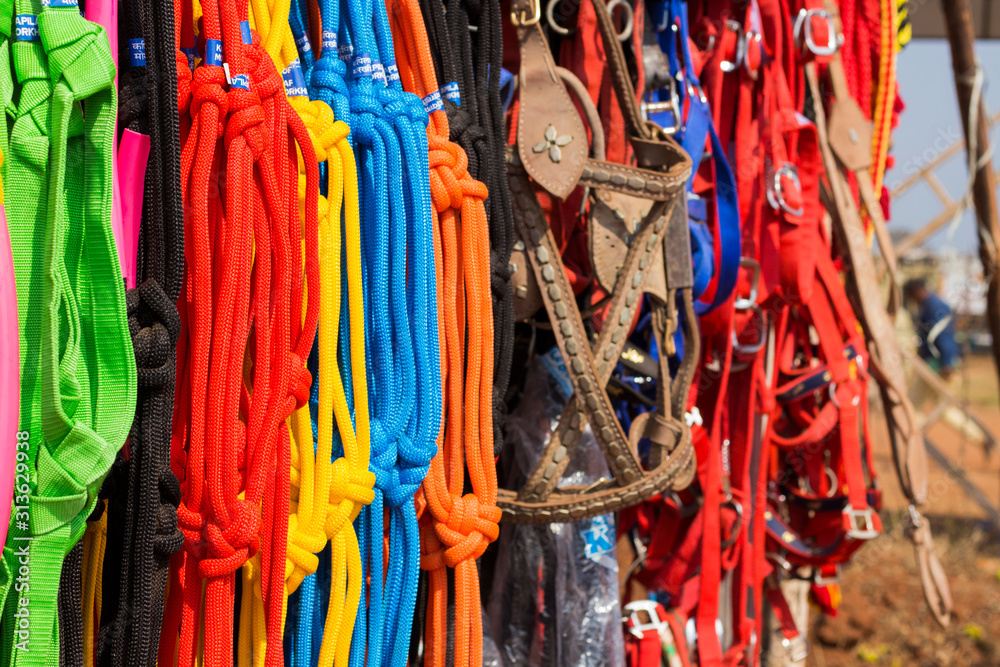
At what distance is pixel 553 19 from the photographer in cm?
125

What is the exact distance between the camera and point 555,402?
1282mm

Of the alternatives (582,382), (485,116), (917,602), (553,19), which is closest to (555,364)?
(582,382)

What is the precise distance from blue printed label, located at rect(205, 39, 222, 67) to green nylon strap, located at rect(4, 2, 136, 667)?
10 centimetres

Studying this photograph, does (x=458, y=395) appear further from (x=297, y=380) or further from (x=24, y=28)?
(x=24, y=28)

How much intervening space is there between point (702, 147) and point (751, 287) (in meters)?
0.26

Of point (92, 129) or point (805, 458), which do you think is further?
point (805, 458)

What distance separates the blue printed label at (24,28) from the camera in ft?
2.19

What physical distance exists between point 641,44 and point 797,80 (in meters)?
0.43

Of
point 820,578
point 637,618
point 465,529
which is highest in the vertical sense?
point 465,529

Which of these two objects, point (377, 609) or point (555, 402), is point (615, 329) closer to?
point (555, 402)

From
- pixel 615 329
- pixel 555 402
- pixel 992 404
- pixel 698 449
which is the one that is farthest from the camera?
pixel 992 404

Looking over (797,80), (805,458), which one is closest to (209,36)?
(797,80)

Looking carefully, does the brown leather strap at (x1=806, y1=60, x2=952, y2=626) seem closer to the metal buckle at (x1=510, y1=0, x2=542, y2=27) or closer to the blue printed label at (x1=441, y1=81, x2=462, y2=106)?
the metal buckle at (x1=510, y1=0, x2=542, y2=27)

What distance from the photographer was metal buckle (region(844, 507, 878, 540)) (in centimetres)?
157
